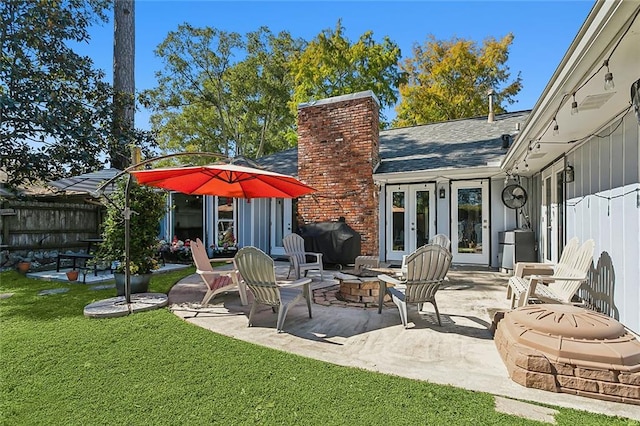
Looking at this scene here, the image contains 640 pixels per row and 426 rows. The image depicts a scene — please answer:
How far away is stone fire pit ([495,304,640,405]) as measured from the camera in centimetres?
247

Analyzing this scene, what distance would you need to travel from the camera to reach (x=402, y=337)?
376cm

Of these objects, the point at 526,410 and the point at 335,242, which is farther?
the point at 335,242

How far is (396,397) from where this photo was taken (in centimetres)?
251

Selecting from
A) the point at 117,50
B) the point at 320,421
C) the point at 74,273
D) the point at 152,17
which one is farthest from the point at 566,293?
the point at 152,17

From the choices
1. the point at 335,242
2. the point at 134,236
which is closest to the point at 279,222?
the point at 335,242

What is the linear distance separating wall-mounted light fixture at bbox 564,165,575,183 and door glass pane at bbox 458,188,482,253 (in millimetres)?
3116

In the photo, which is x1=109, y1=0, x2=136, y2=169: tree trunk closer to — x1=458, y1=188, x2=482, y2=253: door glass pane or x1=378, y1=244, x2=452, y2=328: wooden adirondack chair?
x1=458, y1=188, x2=482, y2=253: door glass pane

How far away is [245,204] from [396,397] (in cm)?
926

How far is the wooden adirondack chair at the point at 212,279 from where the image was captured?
16.7 feet

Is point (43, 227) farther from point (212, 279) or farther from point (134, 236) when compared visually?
point (212, 279)

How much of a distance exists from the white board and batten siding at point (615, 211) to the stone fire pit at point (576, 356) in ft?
3.28

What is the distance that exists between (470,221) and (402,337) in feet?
20.1

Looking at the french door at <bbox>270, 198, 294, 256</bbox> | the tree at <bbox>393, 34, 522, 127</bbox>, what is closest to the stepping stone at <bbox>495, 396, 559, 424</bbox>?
the french door at <bbox>270, 198, 294, 256</bbox>

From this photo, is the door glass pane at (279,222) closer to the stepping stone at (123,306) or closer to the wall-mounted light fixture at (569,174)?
the stepping stone at (123,306)
